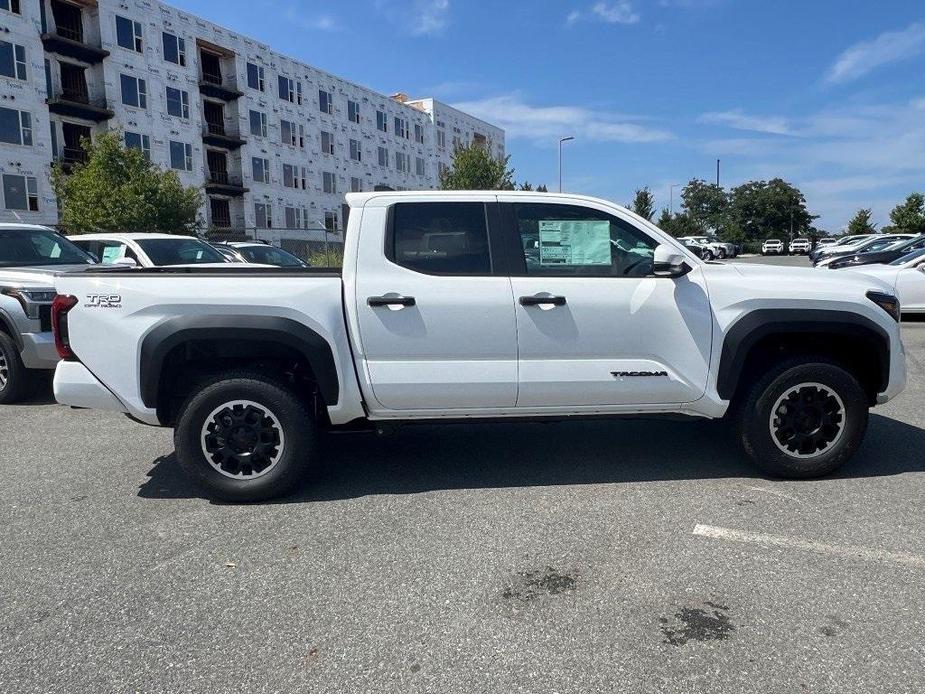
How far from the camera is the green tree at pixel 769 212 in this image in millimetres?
66500

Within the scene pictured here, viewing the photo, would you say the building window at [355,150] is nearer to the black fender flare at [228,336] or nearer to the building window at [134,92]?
the building window at [134,92]

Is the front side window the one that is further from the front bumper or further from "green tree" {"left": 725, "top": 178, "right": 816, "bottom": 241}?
"green tree" {"left": 725, "top": 178, "right": 816, "bottom": 241}

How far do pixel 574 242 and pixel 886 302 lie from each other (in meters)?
2.07

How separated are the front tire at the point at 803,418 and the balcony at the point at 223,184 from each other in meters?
42.4

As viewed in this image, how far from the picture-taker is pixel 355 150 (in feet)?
179

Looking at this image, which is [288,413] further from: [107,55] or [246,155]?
[246,155]

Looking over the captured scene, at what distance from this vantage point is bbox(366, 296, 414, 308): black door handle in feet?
13.8

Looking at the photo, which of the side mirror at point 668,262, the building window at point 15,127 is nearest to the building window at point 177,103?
the building window at point 15,127

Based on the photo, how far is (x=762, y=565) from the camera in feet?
11.2

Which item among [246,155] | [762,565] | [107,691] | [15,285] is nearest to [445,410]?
[762,565]

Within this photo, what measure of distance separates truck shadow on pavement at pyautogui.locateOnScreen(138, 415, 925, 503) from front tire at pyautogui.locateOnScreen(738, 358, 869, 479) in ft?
0.64

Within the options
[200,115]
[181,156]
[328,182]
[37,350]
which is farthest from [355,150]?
[37,350]

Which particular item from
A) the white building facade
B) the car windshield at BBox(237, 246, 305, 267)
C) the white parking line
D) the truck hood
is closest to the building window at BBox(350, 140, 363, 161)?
the white building facade

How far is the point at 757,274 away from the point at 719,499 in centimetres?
147
